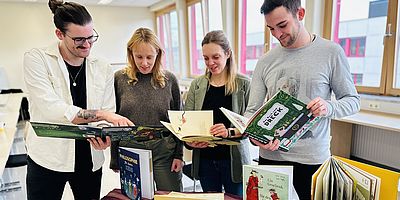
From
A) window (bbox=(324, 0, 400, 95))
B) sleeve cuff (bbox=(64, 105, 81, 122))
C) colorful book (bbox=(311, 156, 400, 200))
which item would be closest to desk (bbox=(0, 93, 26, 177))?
sleeve cuff (bbox=(64, 105, 81, 122))

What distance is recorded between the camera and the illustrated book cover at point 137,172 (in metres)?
1.10

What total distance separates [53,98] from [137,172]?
509 millimetres

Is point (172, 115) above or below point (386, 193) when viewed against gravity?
above

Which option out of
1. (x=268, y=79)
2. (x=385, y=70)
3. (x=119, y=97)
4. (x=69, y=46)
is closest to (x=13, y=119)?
(x=119, y=97)

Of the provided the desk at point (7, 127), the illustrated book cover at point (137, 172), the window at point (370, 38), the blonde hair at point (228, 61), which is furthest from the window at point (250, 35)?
the illustrated book cover at point (137, 172)

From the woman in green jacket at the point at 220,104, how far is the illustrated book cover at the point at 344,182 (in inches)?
28.6

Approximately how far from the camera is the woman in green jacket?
1.63 meters

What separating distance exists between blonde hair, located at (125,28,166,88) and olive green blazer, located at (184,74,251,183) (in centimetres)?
20

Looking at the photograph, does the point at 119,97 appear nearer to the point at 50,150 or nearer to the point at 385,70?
the point at 50,150

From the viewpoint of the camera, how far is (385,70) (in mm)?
2924

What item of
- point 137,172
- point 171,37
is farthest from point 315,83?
point 171,37

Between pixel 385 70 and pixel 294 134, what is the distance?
238 centimetres

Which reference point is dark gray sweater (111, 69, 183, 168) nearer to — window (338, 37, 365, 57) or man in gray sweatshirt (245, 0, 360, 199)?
man in gray sweatshirt (245, 0, 360, 199)

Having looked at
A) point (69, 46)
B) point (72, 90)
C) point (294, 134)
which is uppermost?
point (69, 46)
